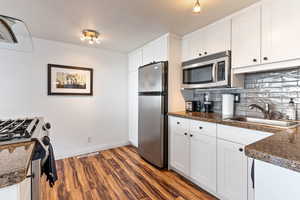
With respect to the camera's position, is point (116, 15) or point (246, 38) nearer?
point (246, 38)

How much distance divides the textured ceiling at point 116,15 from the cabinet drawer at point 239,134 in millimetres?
1359

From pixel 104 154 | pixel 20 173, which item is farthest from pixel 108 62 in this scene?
pixel 20 173

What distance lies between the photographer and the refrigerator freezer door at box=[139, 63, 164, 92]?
2.38 metres

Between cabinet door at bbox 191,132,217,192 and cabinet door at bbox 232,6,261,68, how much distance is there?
973mm

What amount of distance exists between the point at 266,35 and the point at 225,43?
445 millimetres

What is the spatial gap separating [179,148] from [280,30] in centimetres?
177

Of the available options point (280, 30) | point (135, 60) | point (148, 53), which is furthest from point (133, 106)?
point (280, 30)

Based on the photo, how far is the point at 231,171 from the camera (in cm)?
154

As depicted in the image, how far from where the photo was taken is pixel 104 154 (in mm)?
3059

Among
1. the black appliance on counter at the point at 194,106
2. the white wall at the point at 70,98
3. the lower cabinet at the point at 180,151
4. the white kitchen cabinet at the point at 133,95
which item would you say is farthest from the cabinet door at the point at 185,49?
the white wall at the point at 70,98

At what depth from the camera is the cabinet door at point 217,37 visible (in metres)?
1.92

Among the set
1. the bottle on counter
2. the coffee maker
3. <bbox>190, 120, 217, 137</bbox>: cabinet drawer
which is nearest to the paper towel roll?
the coffee maker

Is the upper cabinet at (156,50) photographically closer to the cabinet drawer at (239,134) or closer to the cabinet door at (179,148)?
the cabinet door at (179,148)

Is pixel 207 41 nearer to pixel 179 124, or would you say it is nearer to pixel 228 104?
pixel 228 104
